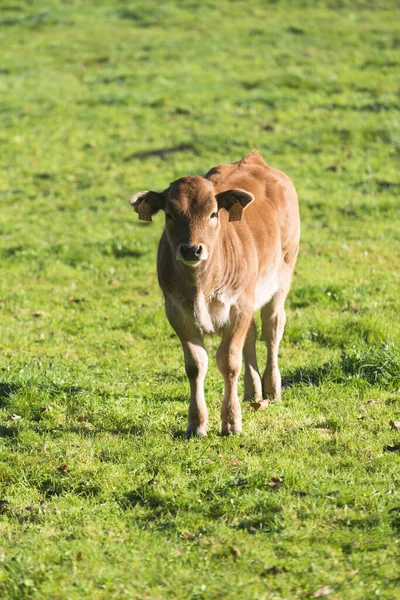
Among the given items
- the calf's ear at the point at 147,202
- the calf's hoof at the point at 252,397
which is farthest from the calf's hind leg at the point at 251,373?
the calf's ear at the point at 147,202

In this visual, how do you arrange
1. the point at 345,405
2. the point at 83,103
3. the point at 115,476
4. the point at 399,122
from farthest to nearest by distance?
1. the point at 83,103
2. the point at 399,122
3. the point at 345,405
4. the point at 115,476

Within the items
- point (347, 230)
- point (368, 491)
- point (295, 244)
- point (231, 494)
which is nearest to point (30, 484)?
point (231, 494)

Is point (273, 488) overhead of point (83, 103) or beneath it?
overhead

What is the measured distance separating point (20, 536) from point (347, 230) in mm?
10834

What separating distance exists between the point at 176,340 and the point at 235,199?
355 centimetres

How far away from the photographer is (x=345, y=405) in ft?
27.5

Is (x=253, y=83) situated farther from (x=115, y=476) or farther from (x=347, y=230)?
(x=115, y=476)

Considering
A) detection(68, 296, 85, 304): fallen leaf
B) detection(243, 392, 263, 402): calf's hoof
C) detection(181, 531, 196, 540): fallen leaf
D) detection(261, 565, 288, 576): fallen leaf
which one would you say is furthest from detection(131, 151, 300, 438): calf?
detection(68, 296, 85, 304): fallen leaf

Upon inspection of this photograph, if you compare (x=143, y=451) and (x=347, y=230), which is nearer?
(x=143, y=451)

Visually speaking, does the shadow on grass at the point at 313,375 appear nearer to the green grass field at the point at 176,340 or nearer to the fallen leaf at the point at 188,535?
the green grass field at the point at 176,340

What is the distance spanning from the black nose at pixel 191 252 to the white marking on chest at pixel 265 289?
1.41 m

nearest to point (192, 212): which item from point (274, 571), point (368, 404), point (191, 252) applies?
point (191, 252)

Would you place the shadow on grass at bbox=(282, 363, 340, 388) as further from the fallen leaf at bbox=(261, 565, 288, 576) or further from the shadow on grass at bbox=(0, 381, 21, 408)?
the fallen leaf at bbox=(261, 565, 288, 576)

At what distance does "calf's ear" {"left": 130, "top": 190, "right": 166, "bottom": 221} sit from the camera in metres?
7.87
